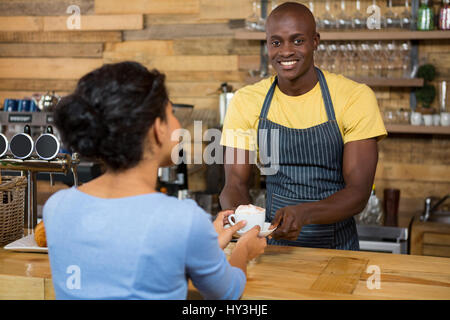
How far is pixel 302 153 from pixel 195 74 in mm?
2016

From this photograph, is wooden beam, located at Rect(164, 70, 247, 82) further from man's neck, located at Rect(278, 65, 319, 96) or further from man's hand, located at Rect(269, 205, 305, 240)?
man's hand, located at Rect(269, 205, 305, 240)

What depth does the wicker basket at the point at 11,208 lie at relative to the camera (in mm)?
1872

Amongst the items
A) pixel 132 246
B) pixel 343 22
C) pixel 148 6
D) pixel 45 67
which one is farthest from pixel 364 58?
pixel 132 246

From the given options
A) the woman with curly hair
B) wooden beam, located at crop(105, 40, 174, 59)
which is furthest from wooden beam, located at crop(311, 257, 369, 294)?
wooden beam, located at crop(105, 40, 174, 59)

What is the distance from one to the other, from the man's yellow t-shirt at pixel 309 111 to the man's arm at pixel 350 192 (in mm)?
47

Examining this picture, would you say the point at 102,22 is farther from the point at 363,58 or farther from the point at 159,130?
the point at 159,130

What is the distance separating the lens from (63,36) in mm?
4297

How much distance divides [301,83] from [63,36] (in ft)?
8.54

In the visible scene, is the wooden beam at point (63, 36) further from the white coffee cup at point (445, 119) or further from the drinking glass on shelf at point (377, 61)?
the white coffee cup at point (445, 119)

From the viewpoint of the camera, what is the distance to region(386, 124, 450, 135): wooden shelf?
3500 mm

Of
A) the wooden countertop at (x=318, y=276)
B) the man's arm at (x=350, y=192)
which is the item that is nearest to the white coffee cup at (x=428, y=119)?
the man's arm at (x=350, y=192)
